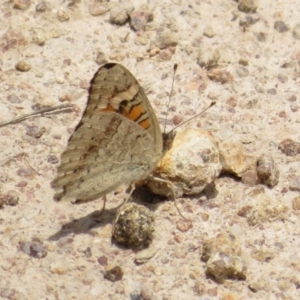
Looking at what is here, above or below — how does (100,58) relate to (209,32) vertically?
below

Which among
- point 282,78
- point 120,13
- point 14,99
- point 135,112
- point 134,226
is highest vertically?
point 135,112

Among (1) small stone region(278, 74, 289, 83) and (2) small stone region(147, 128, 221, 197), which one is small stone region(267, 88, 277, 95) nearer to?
(1) small stone region(278, 74, 289, 83)

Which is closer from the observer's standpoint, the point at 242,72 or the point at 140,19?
the point at 242,72

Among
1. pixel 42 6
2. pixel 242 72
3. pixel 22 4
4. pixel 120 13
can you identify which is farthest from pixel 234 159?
pixel 22 4

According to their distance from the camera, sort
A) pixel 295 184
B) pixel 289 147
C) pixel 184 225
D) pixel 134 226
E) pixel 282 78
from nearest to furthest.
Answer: pixel 134 226
pixel 184 225
pixel 295 184
pixel 289 147
pixel 282 78

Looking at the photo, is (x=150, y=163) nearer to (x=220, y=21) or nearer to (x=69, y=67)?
(x=69, y=67)

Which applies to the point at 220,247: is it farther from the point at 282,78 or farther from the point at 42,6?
the point at 42,6

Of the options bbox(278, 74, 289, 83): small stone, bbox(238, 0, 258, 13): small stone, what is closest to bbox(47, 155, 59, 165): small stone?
bbox(278, 74, 289, 83): small stone
